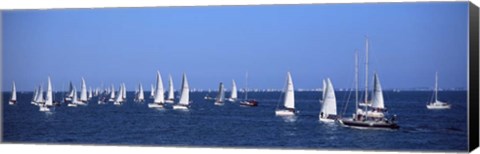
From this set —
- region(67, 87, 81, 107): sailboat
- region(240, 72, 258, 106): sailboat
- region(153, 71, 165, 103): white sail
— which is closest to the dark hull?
region(240, 72, 258, 106): sailboat

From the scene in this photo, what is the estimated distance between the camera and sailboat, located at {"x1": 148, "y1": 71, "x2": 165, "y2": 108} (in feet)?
68.3

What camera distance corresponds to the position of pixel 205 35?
20.5 m

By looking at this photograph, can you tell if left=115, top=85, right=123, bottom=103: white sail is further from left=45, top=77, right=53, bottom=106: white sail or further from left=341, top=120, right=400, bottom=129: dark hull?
Result: left=341, top=120, right=400, bottom=129: dark hull

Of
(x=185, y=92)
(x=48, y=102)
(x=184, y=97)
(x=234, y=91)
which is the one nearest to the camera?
(x=234, y=91)

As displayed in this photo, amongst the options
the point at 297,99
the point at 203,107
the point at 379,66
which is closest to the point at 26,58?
the point at 203,107

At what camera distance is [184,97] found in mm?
21391

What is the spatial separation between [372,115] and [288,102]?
5.18 ft

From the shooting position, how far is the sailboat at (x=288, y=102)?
67.4ft

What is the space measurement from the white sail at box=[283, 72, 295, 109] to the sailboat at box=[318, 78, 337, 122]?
526 millimetres

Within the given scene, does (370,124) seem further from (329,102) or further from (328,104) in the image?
(328,104)

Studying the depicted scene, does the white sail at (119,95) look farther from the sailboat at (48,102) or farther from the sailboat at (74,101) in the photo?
the sailboat at (48,102)

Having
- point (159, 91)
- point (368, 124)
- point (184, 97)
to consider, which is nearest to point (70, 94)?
point (159, 91)

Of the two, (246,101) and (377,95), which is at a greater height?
(377,95)

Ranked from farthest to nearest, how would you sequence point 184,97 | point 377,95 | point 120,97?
point 120,97 → point 184,97 → point 377,95
